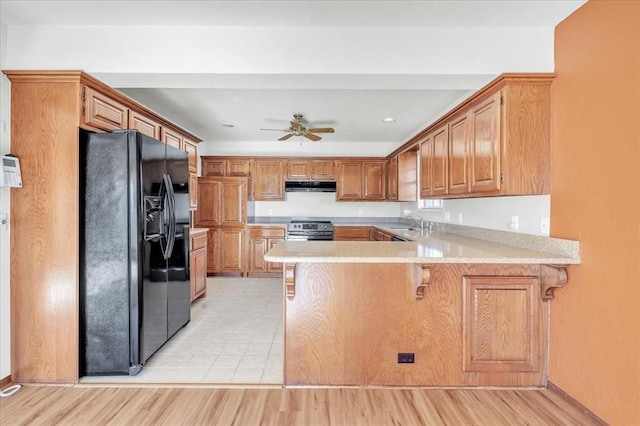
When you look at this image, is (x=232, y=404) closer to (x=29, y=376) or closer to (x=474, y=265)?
(x=29, y=376)

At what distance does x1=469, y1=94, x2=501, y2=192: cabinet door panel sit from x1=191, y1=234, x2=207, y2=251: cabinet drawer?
2.88 m

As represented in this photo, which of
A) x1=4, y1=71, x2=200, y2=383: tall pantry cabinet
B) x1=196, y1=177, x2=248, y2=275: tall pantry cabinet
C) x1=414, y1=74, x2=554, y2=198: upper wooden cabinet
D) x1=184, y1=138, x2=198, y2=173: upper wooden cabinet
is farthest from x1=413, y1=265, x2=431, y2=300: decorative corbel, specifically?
x1=196, y1=177, x2=248, y2=275: tall pantry cabinet

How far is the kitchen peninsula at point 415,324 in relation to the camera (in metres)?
2.16

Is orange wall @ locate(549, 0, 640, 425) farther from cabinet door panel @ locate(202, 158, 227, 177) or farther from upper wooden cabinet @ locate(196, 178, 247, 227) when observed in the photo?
cabinet door panel @ locate(202, 158, 227, 177)

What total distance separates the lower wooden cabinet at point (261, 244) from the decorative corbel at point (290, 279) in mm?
3360

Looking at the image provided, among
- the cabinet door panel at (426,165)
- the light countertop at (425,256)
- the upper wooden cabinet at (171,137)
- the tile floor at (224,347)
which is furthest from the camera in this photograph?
the cabinet door panel at (426,165)

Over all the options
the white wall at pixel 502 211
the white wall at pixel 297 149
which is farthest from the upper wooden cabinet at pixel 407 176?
the white wall at pixel 297 149

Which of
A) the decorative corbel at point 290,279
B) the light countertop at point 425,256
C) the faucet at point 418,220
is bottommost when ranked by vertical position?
the decorative corbel at point 290,279

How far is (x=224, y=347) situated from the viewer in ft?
9.21

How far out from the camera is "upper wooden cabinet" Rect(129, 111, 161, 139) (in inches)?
109

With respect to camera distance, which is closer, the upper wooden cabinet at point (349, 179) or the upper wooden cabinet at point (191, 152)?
the upper wooden cabinet at point (191, 152)

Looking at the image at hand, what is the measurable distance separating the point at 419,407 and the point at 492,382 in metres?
0.58

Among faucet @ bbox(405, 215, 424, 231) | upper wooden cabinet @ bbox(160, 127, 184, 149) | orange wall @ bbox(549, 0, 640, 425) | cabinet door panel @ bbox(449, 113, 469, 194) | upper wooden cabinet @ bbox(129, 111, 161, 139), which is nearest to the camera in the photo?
orange wall @ bbox(549, 0, 640, 425)

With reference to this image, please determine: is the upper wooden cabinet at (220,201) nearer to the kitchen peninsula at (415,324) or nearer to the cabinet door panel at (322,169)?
the cabinet door panel at (322,169)
